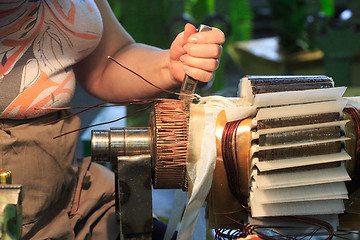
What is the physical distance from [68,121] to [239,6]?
2304 millimetres

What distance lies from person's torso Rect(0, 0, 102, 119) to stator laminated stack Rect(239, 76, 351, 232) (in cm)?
30

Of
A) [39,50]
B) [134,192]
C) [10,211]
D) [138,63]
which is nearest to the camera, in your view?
[10,211]

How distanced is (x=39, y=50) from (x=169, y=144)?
10.1 inches

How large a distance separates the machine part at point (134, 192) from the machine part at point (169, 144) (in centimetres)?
2

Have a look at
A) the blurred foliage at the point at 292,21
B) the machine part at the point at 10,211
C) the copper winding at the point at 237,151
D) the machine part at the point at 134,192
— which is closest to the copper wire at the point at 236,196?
the copper winding at the point at 237,151

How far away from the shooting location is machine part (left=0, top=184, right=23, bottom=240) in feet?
1.60

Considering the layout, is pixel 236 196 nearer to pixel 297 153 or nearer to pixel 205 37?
pixel 297 153

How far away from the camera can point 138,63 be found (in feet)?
2.79

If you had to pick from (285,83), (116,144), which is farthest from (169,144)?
(285,83)

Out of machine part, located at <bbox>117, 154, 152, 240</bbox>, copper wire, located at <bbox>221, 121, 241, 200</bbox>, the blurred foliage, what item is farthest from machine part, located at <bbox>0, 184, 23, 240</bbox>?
the blurred foliage

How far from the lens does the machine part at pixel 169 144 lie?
2.07 feet

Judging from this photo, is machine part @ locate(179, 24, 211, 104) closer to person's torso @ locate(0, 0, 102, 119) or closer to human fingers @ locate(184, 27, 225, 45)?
human fingers @ locate(184, 27, 225, 45)

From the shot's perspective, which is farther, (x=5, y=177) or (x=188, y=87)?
(x=188, y=87)

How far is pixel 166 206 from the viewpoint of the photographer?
50.3 inches
